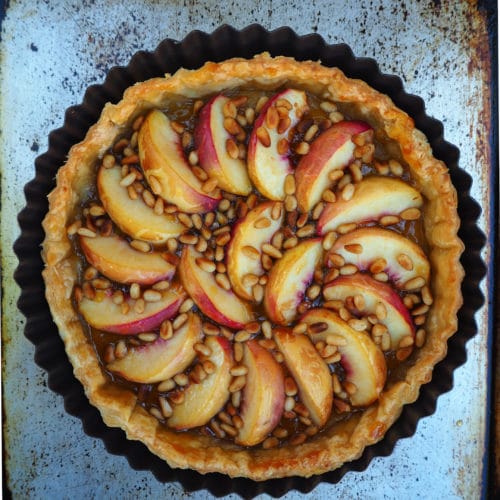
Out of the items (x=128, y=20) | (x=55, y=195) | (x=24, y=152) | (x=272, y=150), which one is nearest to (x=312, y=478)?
(x=272, y=150)

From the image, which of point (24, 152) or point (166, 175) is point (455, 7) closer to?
point (166, 175)

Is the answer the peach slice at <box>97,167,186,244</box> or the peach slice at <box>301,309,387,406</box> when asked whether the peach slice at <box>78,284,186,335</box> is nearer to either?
the peach slice at <box>97,167,186,244</box>

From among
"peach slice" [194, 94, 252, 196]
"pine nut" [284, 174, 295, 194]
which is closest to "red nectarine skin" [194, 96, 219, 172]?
"peach slice" [194, 94, 252, 196]

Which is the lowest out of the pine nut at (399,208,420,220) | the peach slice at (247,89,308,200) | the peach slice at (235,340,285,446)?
the peach slice at (235,340,285,446)

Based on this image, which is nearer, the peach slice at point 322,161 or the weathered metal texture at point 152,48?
the peach slice at point 322,161

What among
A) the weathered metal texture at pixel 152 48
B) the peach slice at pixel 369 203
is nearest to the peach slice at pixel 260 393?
the peach slice at pixel 369 203

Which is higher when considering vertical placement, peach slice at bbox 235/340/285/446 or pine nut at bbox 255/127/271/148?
pine nut at bbox 255/127/271/148

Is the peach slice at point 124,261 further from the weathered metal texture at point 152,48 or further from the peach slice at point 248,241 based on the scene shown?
the weathered metal texture at point 152,48

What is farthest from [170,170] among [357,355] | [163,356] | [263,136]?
[357,355]
